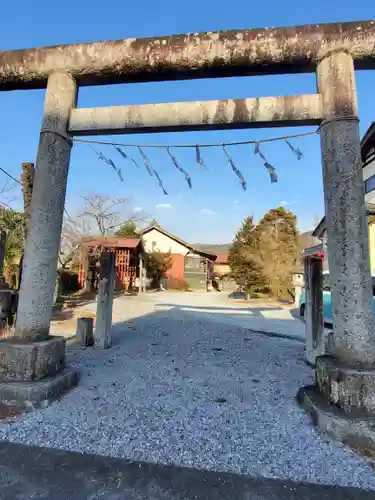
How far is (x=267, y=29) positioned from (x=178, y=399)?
4.25 m

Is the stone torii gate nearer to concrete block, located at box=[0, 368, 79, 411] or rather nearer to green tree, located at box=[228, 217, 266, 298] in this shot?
concrete block, located at box=[0, 368, 79, 411]

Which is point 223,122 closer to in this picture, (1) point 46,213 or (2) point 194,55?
(2) point 194,55

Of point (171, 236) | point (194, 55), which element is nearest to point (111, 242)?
point (171, 236)

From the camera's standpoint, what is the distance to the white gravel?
7.65ft

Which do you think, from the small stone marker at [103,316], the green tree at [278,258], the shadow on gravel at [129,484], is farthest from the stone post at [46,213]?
the green tree at [278,258]

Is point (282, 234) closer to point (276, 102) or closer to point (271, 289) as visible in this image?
point (271, 289)

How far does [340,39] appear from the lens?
3.29 meters

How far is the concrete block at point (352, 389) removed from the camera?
105 inches

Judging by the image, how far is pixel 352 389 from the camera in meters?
2.69

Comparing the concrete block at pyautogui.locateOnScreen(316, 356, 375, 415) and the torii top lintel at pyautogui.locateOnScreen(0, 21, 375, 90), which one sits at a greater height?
the torii top lintel at pyautogui.locateOnScreen(0, 21, 375, 90)

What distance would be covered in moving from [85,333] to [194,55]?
516cm

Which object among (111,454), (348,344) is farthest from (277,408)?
(111,454)

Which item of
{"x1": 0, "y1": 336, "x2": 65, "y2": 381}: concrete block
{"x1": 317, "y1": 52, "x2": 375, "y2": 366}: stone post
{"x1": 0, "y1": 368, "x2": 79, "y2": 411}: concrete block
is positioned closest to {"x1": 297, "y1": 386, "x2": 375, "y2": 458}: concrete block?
{"x1": 317, "y1": 52, "x2": 375, "y2": 366}: stone post

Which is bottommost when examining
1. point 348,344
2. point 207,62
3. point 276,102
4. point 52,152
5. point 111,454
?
point 111,454
